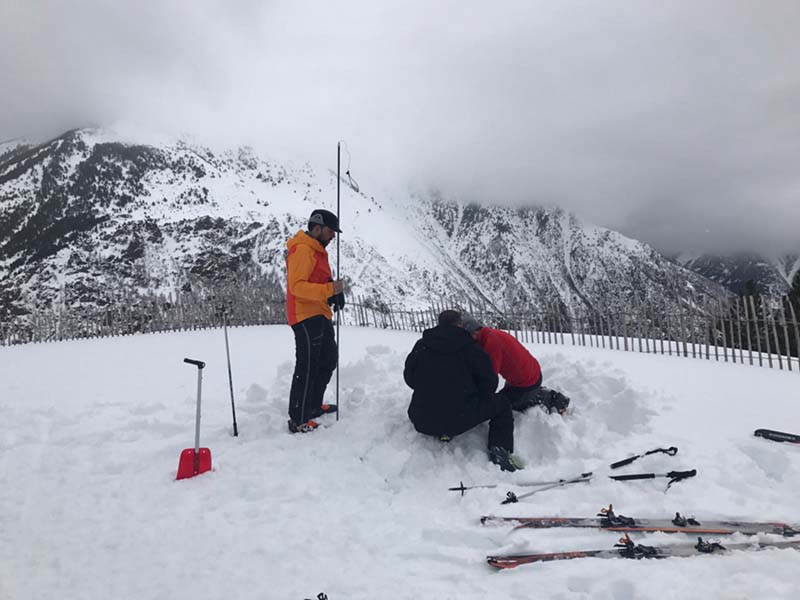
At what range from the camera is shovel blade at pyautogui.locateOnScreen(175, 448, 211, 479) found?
3831mm

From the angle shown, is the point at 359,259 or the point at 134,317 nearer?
the point at 134,317

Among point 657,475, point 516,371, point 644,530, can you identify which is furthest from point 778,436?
point 516,371

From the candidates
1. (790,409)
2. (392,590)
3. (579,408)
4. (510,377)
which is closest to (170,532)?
(392,590)

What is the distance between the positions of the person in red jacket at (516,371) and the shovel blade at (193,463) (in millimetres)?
2753

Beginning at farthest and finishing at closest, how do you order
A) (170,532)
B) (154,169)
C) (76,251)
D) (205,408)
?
(154,169) → (76,251) → (205,408) → (170,532)

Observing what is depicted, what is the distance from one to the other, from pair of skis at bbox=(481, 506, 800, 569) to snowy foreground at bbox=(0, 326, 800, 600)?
2.9 inches

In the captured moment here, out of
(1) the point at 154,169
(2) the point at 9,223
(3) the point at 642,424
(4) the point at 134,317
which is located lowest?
(3) the point at 642,424

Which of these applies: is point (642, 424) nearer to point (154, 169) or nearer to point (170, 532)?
point (170, 532)

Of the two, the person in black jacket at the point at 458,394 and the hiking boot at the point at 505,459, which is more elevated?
the person in black jacket at the point at 458,394

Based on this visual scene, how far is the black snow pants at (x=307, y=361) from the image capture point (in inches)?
187

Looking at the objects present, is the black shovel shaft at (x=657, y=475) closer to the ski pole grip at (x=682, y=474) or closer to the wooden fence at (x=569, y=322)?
the ski pole grip at (x=682, y=474)

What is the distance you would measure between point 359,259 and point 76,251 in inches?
2295

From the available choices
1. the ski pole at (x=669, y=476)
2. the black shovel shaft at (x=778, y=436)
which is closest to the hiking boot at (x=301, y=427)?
the ski pole at (x=669, y=476)

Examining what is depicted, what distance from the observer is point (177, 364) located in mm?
8930
